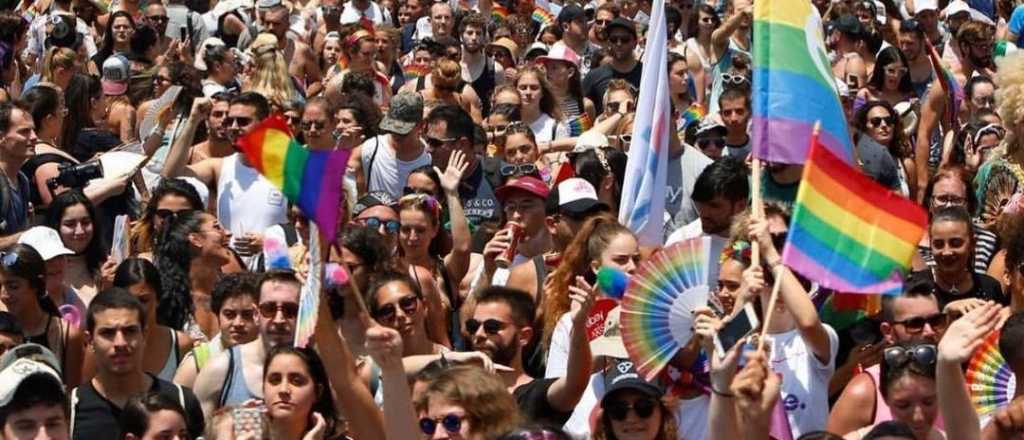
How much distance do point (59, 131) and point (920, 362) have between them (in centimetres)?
584

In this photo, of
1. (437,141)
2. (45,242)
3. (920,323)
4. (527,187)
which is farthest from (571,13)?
(920,323)

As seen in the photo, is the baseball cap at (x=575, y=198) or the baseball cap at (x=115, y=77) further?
the baseball cap at (x=115, y=77)

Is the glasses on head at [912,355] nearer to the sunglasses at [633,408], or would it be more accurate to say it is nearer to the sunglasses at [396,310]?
Result: the sunglasses at [633,408]

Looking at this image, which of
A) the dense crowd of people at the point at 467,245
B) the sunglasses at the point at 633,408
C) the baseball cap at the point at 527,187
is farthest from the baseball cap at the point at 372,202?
the sunglasses at the point at 633,408

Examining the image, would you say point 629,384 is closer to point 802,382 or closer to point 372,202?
point 802,382

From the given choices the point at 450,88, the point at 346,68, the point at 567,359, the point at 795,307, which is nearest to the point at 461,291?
the point at 567,359

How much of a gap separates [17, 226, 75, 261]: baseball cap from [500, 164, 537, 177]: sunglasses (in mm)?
2184

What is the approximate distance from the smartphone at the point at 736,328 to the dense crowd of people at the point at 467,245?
2 centimetres

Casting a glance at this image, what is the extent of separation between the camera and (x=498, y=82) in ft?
49.9

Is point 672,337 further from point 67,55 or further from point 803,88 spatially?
point 67,55

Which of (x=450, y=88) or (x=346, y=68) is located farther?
(x=346, y=68)

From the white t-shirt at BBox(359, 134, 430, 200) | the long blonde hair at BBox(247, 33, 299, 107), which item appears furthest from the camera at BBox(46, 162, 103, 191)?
the long blonde hair at BBox(247, 33, 299, 107)

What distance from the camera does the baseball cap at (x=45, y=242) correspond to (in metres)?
8.85

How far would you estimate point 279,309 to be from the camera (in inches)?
310
